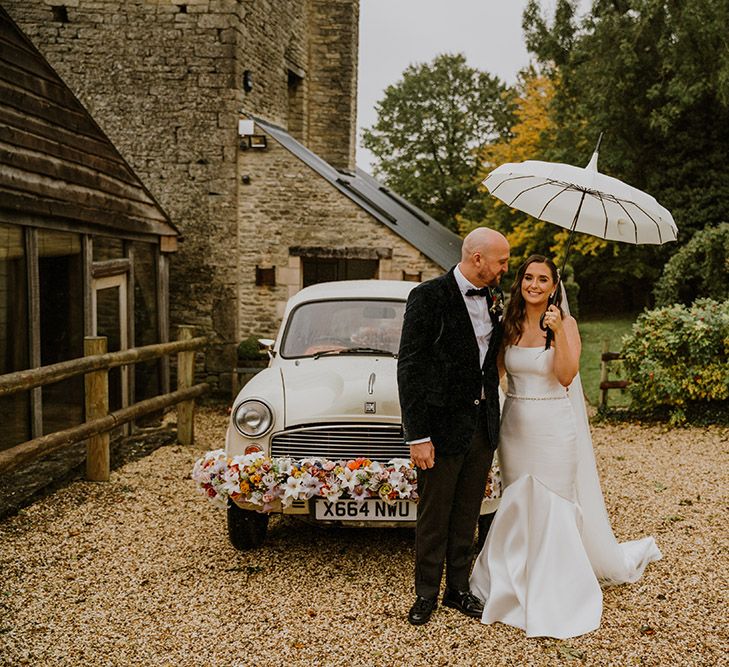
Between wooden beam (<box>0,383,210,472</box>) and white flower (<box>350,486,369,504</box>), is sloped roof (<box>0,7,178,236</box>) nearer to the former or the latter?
wooden beam (<box>0,383,210,472</box>)

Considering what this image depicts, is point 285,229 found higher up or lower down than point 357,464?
higher up

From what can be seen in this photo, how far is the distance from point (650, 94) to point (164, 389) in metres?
13.3

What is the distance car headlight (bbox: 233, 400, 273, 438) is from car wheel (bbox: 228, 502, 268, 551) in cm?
51

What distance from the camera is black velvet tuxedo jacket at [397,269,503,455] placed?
152 inches

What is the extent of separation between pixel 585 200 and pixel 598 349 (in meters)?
18.4

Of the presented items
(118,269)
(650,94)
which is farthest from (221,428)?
(650,94)

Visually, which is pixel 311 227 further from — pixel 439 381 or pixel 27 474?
pixel 439 381

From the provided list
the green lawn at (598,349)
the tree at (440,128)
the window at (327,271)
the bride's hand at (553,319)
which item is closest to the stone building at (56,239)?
the bride's hand at (553,319)

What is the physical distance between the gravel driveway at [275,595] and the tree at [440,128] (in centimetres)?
3033

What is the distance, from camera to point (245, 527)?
5.12 metres

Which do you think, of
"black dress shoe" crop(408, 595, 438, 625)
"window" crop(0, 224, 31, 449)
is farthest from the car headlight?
"window" crop(0, 224, 31, 449)

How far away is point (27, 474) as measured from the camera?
283 inches

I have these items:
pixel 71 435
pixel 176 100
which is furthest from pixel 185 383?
pixel 176 100

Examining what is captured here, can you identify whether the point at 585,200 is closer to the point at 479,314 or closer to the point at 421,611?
the point at 479,314
